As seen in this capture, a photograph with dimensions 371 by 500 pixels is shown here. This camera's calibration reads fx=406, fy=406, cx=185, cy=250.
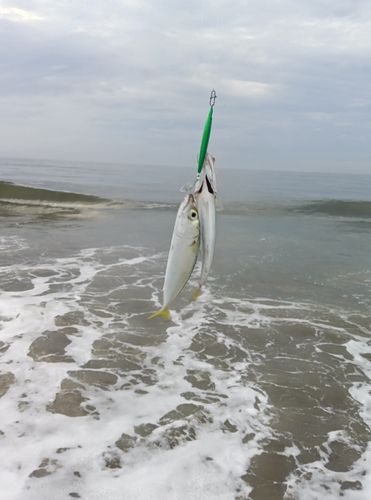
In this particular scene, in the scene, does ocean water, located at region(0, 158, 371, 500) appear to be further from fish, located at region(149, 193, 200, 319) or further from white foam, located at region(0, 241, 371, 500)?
fish, located at region(149, 193, 200, 319)

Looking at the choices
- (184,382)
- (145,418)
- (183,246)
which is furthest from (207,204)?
(184,382)

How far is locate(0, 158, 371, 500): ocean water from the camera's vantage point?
157 inches

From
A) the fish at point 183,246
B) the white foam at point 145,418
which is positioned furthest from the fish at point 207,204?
the white foam at point 145,418

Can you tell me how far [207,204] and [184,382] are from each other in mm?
4263

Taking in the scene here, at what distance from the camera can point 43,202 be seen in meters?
26.3

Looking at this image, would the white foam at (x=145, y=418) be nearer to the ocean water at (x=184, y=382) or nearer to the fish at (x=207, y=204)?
the ocean water at (x=184, y=382)

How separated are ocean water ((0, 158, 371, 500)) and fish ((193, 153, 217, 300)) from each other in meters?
0.10

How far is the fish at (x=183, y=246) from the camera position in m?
1.92

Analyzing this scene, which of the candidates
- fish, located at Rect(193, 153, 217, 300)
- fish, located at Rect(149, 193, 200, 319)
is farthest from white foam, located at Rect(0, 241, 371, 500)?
fish, located at Rect(193, 153, 217, 300)

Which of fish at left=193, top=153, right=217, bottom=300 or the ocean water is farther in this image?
the ocean water

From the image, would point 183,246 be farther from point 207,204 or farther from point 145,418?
point 145,418

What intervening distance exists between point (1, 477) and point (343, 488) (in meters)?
3.30

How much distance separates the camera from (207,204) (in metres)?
1.95

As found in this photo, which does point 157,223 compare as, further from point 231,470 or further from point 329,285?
point 231,470
